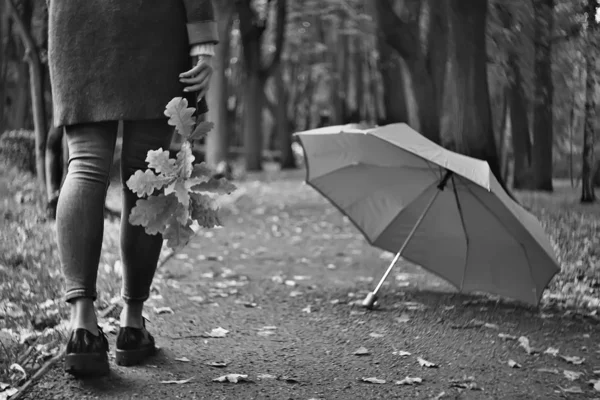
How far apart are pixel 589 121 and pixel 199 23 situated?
3.13 metres

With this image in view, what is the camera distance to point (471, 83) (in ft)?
21.8

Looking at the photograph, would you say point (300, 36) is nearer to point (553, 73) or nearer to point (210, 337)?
point (553, 73)

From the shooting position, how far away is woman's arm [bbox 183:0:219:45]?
9.66ft

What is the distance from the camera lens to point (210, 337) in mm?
3783

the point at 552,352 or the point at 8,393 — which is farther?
the point at 552,352

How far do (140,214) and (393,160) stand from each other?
8.30 feet

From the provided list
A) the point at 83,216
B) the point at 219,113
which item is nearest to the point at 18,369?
the point at 83,216

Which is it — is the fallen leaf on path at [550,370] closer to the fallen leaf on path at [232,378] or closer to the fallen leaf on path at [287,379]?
the fallen leaf on path at [287,379]

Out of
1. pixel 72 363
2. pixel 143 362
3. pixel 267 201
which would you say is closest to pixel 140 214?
pixel 72 363

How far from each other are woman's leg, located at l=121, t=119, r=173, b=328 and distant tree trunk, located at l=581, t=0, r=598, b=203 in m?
3.12

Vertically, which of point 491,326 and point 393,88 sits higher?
point 393,88

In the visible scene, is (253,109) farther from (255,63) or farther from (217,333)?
(217,333)

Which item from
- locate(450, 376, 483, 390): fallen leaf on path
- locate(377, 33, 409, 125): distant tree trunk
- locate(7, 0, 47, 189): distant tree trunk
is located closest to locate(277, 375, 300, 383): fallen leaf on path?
locate(450, 376, 483, 390): fallen leaf on path

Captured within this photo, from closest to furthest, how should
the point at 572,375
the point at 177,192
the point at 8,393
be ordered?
1. the point at 177,192
2. the point at 8,393
3. the point at 572,375
